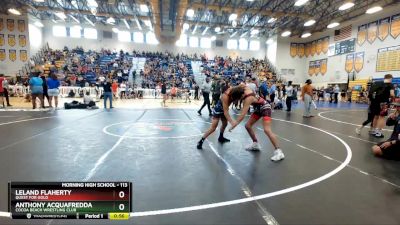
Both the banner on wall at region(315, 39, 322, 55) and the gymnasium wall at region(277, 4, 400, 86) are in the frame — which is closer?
the gymnasium wall at region(277, 4, 400, 86)

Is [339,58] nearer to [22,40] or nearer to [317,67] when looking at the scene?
[317,67]

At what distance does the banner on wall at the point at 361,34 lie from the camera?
26.4 metres

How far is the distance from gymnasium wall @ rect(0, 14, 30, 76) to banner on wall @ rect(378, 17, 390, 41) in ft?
117

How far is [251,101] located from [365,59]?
2646 centimetres

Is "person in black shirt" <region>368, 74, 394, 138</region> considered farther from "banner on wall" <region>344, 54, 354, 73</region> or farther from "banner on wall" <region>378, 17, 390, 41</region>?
"banner on wall" <region>344, 54, 354, 73</region>

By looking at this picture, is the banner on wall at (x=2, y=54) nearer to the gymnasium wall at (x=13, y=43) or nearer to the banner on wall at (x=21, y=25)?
the gymnasium wall at (x=13, y=43)

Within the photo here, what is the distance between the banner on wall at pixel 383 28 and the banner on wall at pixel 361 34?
5.90 ft

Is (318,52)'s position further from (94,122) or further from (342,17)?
(94,122)

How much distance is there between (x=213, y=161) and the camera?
16.2 feet

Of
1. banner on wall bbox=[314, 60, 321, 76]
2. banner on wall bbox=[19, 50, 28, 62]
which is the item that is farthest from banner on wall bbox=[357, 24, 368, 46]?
banner on wall bbox=[19, 50, 28, 62]

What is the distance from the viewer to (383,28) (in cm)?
2427

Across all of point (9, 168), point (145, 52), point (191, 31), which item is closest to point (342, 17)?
point (191, 31)

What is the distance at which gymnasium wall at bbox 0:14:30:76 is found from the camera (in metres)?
29.7
